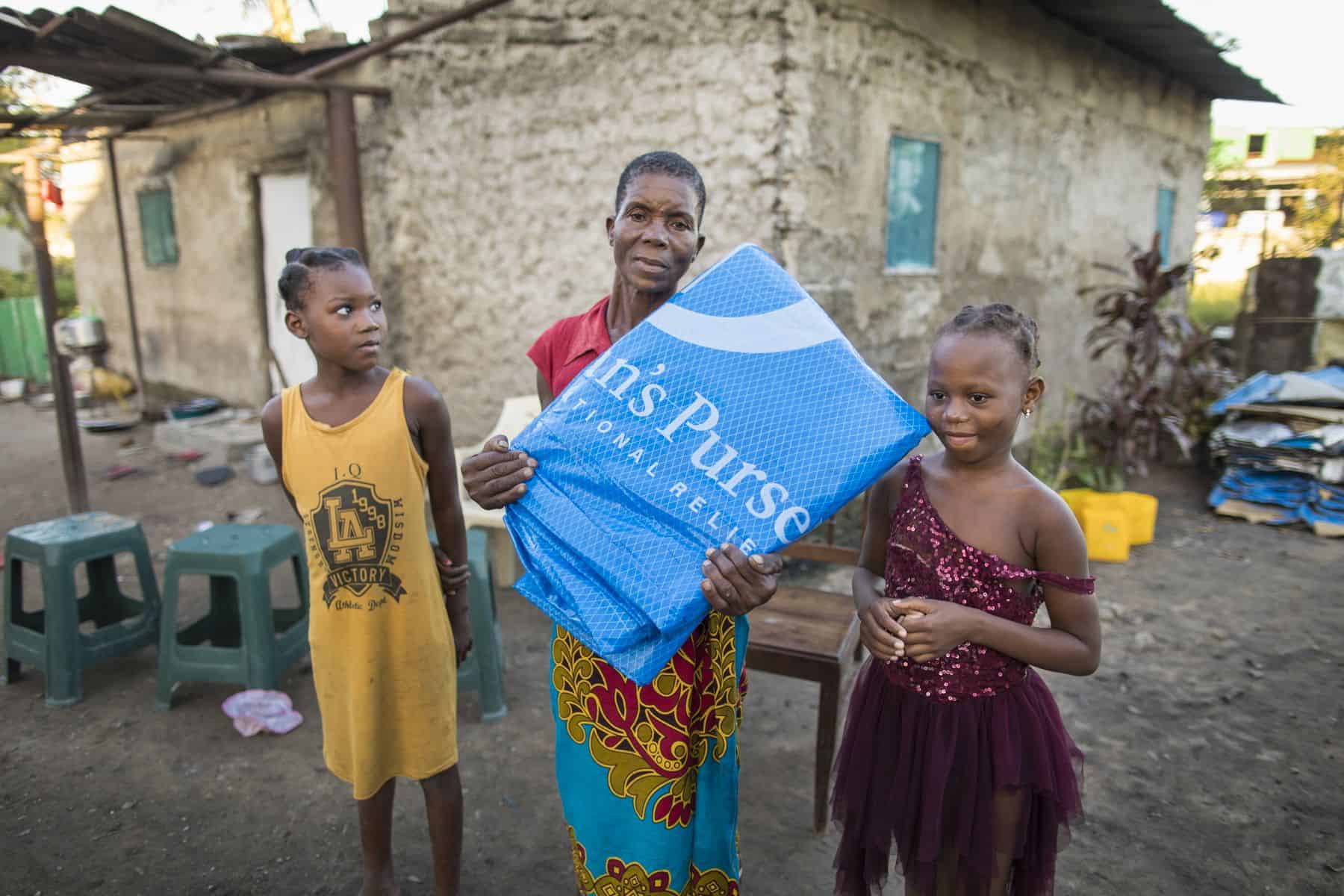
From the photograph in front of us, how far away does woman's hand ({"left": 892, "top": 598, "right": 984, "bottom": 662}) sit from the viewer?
1.37m

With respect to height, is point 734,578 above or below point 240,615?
above

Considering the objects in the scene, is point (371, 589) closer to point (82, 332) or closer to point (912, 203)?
point (912, 203)

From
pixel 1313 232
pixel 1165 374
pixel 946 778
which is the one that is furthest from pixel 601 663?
pixel 1313 232

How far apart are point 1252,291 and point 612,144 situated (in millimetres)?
7999

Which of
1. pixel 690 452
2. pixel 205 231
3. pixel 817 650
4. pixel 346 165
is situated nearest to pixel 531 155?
pixel 346 165

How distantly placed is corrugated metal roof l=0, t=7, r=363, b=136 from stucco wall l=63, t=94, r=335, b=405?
2.16 ft

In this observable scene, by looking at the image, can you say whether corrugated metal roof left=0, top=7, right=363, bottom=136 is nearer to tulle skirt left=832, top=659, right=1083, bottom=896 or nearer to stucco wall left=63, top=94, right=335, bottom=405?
stucco wall left=63, top=94, right=335, bottom=405

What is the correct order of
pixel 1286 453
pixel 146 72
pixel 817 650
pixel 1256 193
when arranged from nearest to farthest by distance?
1. pixel 817 650
2. pixel 146 72
3. pixel 1286 453
4. pixel 1256 193

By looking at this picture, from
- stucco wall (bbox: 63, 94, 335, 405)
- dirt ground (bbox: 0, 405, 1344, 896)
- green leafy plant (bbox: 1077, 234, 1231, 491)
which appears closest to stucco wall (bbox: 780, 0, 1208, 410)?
green leafy plant (bbox: 1077, 234, 1231, 491)

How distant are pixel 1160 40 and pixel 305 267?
7.29 m

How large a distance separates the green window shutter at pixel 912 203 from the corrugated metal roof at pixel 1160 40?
1.73 meters

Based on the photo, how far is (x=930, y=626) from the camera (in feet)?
4.48

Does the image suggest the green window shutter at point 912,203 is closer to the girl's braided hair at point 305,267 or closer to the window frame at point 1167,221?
the girl's braided hair at point 305,267

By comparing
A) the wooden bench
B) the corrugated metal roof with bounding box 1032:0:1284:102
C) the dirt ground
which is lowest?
the dirt ground
